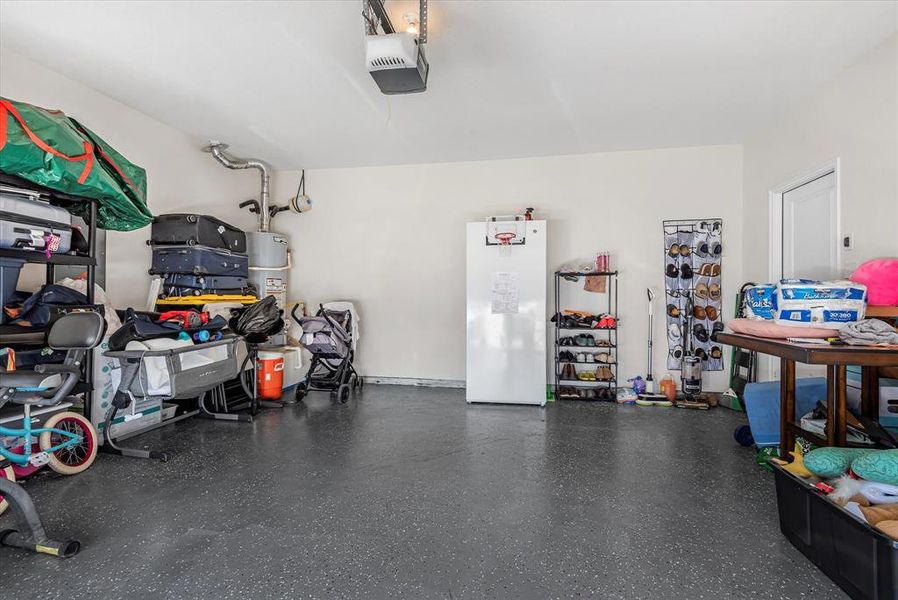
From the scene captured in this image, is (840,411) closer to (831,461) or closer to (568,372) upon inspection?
(831,461)

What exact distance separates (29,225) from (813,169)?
5311 millimetres

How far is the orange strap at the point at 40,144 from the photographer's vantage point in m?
1.98

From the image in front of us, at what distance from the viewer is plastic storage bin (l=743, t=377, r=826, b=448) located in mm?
2627

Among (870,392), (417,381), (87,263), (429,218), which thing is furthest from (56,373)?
(870,392)

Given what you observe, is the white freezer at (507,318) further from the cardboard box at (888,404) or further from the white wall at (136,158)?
the white wall at (136,158)

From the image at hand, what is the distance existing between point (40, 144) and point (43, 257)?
2.06ft

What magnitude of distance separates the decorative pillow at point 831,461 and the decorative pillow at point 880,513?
0.23m

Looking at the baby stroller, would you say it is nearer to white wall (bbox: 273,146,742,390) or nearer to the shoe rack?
white wall (bbox: 273,146,742,390)

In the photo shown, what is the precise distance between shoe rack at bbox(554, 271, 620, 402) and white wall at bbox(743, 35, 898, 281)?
1.85m

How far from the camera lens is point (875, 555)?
1.34 m

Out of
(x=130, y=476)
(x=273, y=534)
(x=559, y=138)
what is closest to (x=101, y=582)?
(x=273, y=534)

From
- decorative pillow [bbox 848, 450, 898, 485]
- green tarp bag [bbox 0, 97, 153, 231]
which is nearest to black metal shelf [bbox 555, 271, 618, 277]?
decorative pillow [bbox 848, 450, 898, 485]

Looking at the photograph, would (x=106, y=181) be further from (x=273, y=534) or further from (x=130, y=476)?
(x=273, y=534)

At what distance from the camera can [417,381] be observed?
16.5 ft
